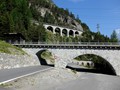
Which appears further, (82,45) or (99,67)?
(99,67)

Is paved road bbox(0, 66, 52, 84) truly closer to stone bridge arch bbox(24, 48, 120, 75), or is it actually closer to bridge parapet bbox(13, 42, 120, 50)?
bridge parapet bbox(13, 42, 120, 50)

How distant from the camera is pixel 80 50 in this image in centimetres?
6912

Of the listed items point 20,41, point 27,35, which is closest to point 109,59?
Result: point 20,41

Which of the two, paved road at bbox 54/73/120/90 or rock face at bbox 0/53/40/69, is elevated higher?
rock face at bbox 0/53/40/69

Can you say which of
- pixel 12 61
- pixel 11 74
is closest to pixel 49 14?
pixel 12 61

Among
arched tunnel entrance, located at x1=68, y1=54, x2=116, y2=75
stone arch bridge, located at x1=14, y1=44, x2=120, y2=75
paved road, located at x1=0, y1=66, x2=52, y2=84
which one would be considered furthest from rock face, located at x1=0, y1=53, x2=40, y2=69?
arched tunnel entrance, located at x1=68, y1=54, x2=116, y2=75

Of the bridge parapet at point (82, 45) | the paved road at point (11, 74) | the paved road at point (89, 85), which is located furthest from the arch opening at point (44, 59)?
the paved road at point (11, 74)

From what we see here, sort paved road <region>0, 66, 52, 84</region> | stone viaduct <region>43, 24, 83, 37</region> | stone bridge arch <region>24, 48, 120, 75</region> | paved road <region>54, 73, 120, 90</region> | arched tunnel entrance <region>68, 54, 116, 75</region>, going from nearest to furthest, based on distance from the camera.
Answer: paved road <region>0, 66, 52, 84</region> → paved road <region>54, 73, 120, 90</region> → stone bridge arch <region>24, 48, 120, 75</region> → arched tunnel entrance <region>68, 54, 116, 75</region> → stone viaduct <region>43, 24, 83, 37</region>

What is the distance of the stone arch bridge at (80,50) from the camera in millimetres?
64875

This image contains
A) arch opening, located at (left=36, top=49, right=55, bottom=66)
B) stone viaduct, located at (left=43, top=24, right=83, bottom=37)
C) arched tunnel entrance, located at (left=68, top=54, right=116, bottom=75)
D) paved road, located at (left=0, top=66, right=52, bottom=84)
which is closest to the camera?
paved road, located at (left=0, top=66, right=52, bottom=84)

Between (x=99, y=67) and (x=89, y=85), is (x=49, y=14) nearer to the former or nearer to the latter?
(x=99, y=67)

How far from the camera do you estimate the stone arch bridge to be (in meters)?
64.9

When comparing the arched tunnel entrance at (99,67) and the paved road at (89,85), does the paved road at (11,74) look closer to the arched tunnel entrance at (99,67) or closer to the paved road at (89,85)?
the paved road at (89,85)

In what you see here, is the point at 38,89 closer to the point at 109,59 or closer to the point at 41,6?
the point at 109,59
